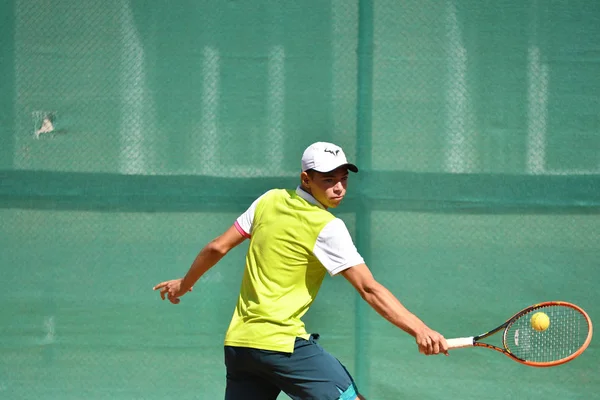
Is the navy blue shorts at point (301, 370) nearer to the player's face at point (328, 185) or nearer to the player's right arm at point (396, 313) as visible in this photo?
the player's right arm at point (396, 313)

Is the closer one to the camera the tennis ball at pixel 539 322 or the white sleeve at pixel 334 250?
the white sleeve at pixel 334 250

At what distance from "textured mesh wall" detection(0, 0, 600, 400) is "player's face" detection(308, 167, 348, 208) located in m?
1.51

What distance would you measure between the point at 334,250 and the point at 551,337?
1.47 metres

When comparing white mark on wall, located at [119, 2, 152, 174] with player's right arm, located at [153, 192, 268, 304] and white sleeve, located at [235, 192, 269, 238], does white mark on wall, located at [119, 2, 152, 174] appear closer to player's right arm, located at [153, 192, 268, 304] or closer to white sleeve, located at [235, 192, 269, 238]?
player's right arm, located at [153, 192, 268, 304]

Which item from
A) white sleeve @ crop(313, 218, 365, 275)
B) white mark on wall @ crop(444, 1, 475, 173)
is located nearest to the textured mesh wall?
white mark on wall @ crop(444, 1, 475, 173)

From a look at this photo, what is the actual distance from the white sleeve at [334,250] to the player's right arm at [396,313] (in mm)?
40

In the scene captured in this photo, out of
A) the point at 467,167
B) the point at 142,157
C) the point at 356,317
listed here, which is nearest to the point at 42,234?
the point at 142,157

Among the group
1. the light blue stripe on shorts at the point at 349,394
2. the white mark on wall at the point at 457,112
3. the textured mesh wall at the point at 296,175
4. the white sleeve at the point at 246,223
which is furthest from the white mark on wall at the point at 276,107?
the light blue stripe on shorts at the point at 349,394

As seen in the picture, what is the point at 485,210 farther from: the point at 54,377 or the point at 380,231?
the point at 54,377

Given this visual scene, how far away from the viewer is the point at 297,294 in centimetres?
353

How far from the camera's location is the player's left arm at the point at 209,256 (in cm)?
375

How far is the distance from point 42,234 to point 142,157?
0.67 m

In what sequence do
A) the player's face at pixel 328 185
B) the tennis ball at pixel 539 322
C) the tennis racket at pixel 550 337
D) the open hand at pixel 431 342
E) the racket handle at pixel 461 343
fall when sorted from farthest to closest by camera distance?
the tennis racket at pixel 550 337 → the tennis ball at pixel 539 322 → the player's face at pixel 328 185 → the racket handle at pixel 461 343 → the open hand at pixel 431 342

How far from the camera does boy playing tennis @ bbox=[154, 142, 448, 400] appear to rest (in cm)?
343
